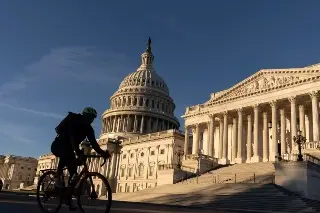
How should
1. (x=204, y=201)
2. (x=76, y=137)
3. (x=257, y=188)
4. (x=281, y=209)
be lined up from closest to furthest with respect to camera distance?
(x=76, y=137) → (x=281, y=209) → (x=204, y=201) → (x=257, y=188)

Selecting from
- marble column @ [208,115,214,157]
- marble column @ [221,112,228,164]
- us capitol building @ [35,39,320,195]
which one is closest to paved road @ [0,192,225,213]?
us capitol building @ [35,39,320,195]

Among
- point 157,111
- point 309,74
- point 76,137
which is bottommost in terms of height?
point 76,137

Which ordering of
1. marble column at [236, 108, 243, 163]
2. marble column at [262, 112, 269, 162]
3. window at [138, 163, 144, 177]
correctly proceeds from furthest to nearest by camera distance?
window at [138, 163, 144, 177], marble column at [236, 108, 243, 163], marble column at [262, 112, 269, 162]

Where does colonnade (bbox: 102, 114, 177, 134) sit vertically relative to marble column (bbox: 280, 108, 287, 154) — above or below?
above

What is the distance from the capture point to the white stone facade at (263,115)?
5128 centimetres

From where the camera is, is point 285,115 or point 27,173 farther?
point 27,173

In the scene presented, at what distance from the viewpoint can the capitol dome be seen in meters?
123

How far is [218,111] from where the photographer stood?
6306 centimetres

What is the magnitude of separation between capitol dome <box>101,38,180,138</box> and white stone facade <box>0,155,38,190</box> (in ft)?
145

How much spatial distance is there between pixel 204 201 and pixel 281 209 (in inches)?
235


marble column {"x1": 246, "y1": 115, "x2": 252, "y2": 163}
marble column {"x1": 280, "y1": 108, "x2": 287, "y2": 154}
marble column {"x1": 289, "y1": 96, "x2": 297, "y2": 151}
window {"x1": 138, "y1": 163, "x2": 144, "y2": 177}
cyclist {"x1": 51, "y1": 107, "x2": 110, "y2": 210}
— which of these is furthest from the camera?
window {"x1": 138, "y1": 163, "x2": 144, "y2": 177}

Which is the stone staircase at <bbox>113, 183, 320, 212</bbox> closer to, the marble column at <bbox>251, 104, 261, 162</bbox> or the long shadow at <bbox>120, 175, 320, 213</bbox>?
the long shadow at <bbox>120, 175, 320, 213</bbox>

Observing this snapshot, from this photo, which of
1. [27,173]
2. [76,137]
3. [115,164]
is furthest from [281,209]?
[27,173]

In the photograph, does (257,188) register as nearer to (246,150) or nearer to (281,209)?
(281,209)
